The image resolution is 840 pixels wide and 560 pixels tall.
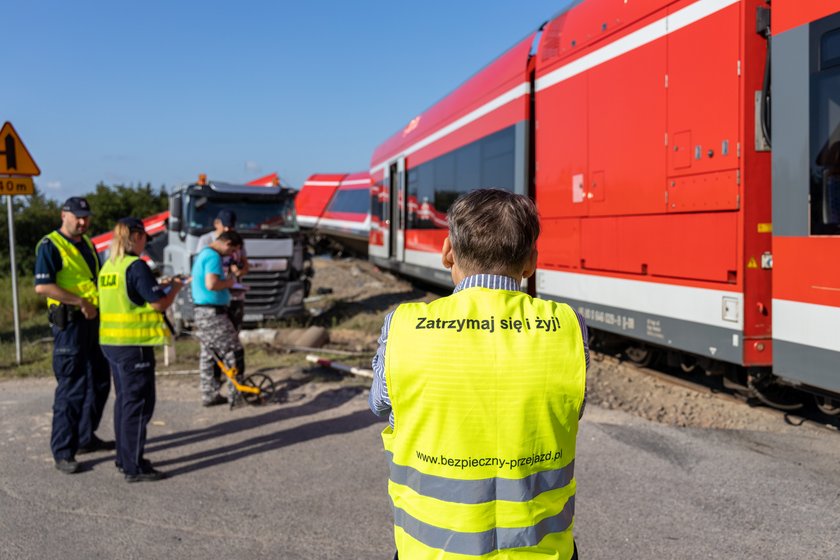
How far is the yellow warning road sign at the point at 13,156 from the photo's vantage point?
8.78 metres

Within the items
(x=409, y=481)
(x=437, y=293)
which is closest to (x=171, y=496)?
(x=409, y=481)

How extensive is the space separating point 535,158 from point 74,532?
6019 mm

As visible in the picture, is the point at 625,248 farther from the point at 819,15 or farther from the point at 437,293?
the point at 437,293

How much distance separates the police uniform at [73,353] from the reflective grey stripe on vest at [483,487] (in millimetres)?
4088

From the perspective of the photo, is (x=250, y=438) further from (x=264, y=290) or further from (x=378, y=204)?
(x=378, y=204)

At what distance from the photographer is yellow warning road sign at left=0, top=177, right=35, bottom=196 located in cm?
Result: 880

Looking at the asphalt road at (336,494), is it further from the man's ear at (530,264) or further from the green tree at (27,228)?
the green tree at (27,228)

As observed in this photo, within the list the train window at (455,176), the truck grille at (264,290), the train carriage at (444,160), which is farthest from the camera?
the truck grille at (264,290)

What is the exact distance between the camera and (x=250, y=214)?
38.5 feet

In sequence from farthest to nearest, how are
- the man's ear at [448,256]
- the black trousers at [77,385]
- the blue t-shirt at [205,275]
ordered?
the blue t-shirt at [205,275] → the black trousers at [77,385] → the man's ear at [448,256]

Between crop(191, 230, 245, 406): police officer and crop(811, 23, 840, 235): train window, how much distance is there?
182 inches

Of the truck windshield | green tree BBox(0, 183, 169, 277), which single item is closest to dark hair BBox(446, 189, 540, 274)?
the truck windshield

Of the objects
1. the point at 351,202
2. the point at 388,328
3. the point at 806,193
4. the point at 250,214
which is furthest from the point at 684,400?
the point at 351,202

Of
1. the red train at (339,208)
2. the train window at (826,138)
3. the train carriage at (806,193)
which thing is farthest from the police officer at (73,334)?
the red train at (339,208)
